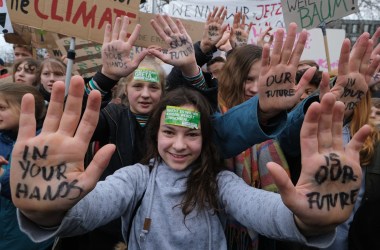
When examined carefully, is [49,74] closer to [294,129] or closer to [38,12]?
[38,12]

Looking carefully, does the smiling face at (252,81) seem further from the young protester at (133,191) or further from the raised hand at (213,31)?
the young protester at (133,191)

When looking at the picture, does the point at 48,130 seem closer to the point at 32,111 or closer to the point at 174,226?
the point at 32,111

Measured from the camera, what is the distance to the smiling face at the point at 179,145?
1.69 meters

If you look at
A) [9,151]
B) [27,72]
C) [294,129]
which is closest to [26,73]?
[27,72]

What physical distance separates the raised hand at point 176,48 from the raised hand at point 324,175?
2.80 ft

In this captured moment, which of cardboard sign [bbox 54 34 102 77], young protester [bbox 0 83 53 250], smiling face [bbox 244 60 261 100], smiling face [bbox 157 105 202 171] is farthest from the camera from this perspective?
cardboard sign [bbox 54 34 102 77]

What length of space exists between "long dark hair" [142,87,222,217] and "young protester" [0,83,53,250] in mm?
729

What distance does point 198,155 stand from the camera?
68.7 inches

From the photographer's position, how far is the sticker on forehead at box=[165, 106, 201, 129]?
1705mm

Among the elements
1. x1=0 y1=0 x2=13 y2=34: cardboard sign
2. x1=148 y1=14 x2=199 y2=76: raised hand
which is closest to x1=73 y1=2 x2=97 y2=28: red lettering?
x1=0 y1=0 x2=13 y2=34: cardboard sign

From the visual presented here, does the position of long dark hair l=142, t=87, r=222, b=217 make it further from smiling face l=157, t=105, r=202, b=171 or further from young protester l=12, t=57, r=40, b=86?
young protester l=12, t=57, r=40, b=86

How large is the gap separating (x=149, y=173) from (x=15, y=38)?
139 inches

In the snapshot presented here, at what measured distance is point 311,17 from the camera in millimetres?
3326

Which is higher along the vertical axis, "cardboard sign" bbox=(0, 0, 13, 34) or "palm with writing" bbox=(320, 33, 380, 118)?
"cardboard sign" bbox=(0, 0, 13, 34)
